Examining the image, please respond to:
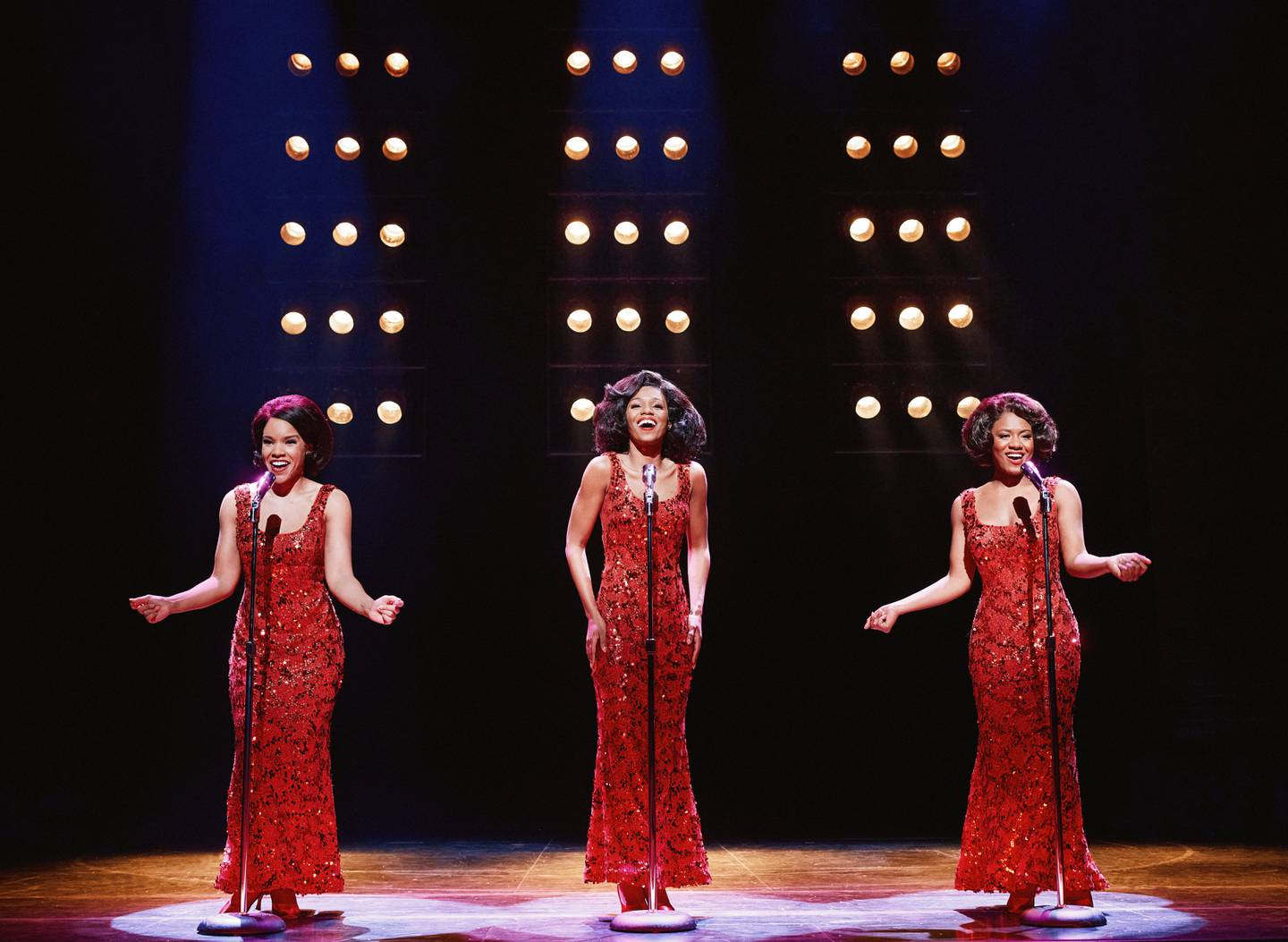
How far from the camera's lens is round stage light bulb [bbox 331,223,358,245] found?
6727 mm

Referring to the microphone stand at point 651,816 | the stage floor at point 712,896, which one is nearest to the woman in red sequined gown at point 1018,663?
the stage floor at point 712,896

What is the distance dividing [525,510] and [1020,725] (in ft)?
10.3

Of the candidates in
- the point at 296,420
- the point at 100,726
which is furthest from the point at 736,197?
the point at 100,726

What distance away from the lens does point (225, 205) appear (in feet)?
22.2

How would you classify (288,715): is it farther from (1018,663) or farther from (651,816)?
(1018,663)

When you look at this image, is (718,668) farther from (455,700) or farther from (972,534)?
(972,534)

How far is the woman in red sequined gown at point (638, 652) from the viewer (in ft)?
13.5

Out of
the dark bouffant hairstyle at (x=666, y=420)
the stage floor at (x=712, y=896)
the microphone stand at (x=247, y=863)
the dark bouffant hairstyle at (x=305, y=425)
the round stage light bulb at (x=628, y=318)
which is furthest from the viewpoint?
the round stage light bulb at (x=628, y=318)

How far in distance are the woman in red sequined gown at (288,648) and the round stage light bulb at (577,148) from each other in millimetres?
3043

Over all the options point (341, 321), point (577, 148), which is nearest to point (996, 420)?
point (577, 148)

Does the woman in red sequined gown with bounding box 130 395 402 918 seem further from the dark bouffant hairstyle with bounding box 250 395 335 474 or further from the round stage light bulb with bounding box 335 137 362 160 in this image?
the round stage light bulb with bounding box 335 137 362 160

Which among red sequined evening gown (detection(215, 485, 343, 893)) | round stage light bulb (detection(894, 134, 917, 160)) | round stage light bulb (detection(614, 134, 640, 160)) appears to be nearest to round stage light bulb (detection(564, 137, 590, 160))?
round stage light bulb (detection(614, 134, 640, 160))

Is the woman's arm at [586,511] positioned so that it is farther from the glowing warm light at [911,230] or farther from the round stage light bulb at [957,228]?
the round stage light bulb at [957,228]

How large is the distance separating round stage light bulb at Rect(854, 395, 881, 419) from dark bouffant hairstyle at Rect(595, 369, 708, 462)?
2.55m
